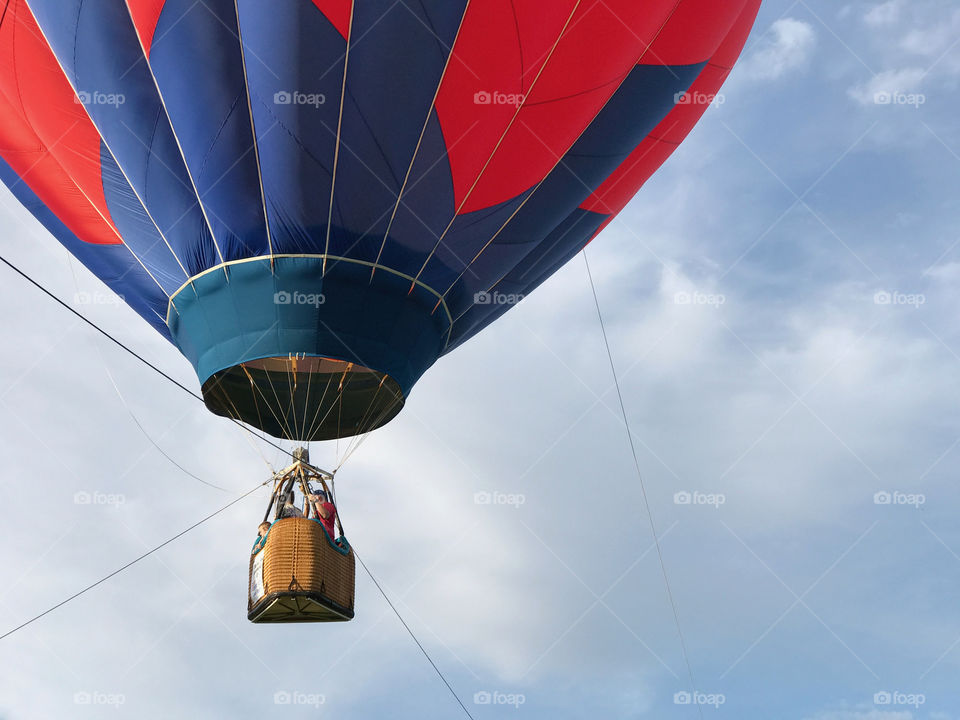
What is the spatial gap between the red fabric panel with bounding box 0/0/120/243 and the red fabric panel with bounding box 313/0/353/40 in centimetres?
191

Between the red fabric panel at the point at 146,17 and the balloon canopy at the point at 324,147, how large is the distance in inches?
0.5

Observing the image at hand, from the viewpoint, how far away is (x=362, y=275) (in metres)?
7.80

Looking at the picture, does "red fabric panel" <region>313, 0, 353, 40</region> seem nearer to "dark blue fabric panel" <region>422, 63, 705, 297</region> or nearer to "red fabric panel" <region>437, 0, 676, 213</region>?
"red fabric panel" <region>437, 0, 676, 213</region>

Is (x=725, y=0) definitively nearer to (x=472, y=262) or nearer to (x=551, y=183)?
(x=551, y=183)

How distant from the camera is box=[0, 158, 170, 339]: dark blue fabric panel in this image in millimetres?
8570

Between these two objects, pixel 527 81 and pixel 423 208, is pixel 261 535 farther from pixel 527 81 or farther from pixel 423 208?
pixel 527 81

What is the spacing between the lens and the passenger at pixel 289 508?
→ 25.1ft

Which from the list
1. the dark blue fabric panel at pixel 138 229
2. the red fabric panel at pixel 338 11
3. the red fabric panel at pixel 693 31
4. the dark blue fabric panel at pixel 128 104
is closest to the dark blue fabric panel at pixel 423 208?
the red fabric panel at pixel 338 11

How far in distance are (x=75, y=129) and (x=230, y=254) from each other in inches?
59.7

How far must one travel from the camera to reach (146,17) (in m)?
7.52

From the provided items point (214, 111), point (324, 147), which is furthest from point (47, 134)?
point (324, 147)

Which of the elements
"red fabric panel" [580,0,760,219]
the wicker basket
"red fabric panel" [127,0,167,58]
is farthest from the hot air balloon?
the wicker basket

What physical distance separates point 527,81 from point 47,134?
132 inches

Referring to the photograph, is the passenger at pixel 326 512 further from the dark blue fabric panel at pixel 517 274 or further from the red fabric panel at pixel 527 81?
the red fabric panel at pixel 527 81
